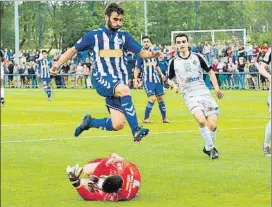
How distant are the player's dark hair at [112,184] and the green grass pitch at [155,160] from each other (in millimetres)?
174

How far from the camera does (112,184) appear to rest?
1052 cm

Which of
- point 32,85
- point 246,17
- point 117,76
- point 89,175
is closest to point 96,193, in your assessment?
point 89,175

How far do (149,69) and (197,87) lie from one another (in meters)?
9.60

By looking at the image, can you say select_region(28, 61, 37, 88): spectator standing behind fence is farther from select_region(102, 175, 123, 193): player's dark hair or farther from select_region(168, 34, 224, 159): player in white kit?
select_region(102, 175, 123, 193): player's dark hair

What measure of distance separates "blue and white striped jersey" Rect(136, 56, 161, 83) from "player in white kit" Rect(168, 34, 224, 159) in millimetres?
8288

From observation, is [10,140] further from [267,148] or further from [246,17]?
[246,17]

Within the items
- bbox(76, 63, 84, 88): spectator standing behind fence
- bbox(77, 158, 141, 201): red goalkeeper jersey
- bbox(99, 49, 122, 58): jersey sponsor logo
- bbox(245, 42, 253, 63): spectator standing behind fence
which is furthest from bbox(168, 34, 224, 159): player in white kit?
bbox(76, 63, 84, 88): spectator standing behind fence

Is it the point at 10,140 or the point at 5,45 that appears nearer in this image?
the point at 10,140

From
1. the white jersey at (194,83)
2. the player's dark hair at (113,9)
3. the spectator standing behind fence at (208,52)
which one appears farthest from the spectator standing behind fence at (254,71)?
the player's dark hair at (113,9)

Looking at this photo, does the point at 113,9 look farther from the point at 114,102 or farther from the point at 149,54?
the point at 114,102

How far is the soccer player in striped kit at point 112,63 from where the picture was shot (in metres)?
13.5

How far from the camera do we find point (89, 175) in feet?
35.7

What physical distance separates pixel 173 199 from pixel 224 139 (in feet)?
27.1

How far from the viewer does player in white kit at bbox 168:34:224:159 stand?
1564 centimetres
